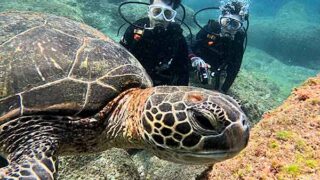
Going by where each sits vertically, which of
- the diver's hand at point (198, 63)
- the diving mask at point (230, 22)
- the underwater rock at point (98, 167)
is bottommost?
the diver's hand at point (198, 63)

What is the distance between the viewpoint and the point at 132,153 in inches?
196

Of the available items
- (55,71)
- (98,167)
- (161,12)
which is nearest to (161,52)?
(161,12)

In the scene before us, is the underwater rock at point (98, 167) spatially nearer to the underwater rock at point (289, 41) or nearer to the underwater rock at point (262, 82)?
the underwater rock at point (262, 82)

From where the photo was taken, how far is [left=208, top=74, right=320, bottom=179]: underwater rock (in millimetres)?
2242

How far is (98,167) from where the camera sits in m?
3.67

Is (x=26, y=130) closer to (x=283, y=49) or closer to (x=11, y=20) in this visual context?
(x=11, y=20)

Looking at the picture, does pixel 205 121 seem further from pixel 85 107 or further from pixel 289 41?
pixel 289 41

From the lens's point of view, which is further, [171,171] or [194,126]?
[171,171]

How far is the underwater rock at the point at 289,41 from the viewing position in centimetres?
2027

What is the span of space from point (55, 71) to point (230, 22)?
5.81 m

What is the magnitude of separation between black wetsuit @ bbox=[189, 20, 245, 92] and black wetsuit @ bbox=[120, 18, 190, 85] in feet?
4.95

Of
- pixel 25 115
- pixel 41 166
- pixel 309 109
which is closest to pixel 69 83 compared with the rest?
pixel 25 115

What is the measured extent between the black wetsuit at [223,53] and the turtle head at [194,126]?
502 centimetres

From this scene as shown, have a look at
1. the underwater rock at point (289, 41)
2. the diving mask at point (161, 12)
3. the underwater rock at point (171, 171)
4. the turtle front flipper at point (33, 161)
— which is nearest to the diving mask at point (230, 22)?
the diving mask at point (161, 12)
